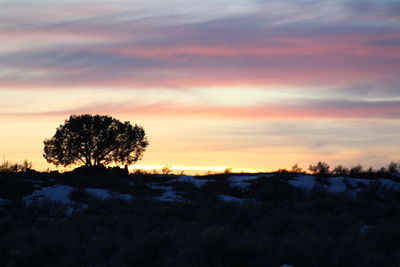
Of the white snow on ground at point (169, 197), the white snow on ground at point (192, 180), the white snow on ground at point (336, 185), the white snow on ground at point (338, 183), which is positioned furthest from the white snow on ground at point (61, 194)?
the white snow on ground at point (336, 185)

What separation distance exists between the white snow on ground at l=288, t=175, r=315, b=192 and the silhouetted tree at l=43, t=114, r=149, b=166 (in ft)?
73.2

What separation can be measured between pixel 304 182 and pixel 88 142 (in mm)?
24415

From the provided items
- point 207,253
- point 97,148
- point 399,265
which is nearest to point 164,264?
point 207,253

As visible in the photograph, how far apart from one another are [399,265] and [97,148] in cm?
3778

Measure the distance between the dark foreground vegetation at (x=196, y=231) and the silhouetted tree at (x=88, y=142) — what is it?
20.0m

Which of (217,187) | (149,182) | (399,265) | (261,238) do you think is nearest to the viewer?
(399,265)

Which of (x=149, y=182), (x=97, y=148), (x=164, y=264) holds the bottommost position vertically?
(x=164, y=264)

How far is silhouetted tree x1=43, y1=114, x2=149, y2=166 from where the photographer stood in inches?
1766

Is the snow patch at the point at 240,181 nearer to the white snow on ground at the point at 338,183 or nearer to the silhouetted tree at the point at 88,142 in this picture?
the white snow on ground at the point at 338,183

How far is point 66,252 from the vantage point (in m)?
11.7

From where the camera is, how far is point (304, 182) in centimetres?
2755

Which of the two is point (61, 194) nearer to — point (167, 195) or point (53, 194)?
point (53, 194)

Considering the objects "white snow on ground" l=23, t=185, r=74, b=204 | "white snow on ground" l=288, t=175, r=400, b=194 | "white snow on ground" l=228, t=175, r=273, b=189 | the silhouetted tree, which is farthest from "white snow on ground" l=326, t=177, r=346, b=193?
the silhouetted tree

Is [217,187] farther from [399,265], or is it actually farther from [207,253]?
[399,265]
